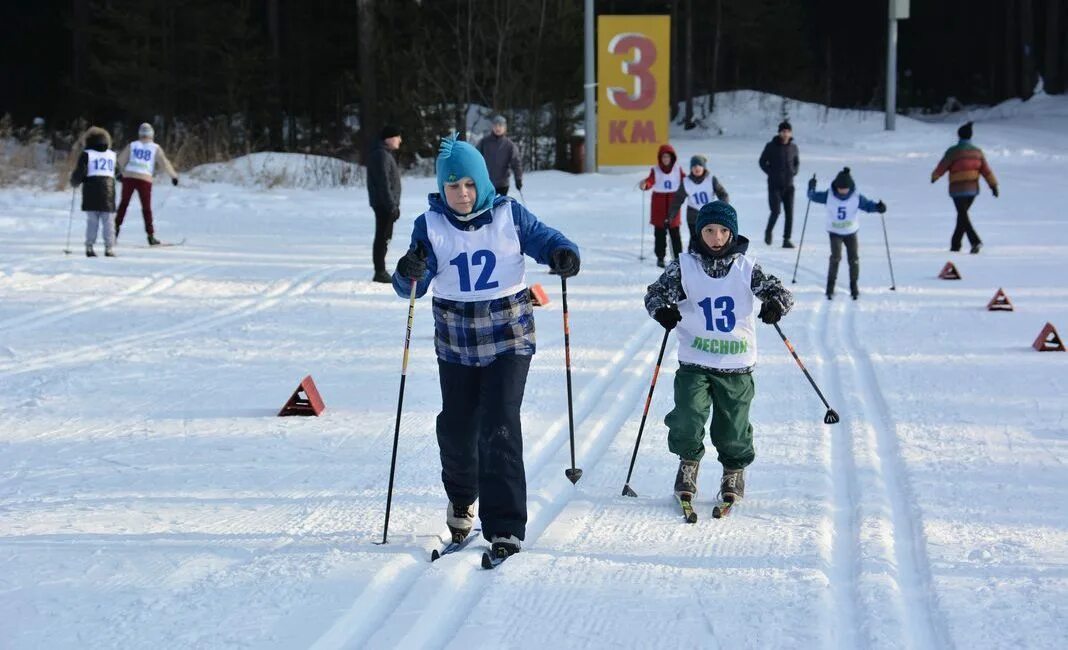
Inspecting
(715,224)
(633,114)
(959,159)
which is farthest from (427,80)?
(715,224)

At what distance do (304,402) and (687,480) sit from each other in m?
3.00

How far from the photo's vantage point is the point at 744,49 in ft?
185

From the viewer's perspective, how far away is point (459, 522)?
5684mm

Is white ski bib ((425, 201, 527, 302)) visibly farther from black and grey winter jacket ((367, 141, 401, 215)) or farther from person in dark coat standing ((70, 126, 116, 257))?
person in dark coat standing ((70, 126, 116, 257))

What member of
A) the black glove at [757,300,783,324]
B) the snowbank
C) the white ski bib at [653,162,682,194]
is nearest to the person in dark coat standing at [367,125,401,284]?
the white ski bib at [653,162,682,194]

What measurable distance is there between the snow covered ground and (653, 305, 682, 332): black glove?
0.94 m

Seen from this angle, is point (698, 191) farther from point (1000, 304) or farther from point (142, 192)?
point (142, 192)

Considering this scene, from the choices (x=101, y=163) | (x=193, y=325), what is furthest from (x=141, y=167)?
(x=193, y=325)

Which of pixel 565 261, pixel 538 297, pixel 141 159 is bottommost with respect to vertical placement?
pixel 538 297

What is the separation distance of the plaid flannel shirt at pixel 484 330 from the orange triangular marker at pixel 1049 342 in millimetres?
6270

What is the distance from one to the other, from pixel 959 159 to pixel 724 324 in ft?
40.7

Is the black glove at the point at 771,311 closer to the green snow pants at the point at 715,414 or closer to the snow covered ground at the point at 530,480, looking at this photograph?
the green snow pants at the point at 715,414

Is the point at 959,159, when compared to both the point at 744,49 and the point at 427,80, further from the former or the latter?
the point at 744,49

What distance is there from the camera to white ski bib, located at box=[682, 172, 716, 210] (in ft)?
48.6
